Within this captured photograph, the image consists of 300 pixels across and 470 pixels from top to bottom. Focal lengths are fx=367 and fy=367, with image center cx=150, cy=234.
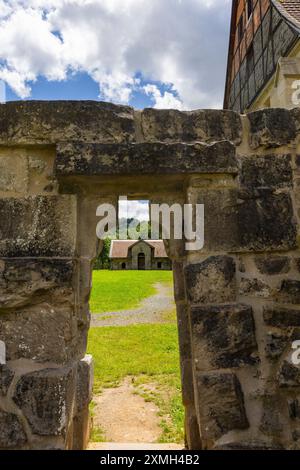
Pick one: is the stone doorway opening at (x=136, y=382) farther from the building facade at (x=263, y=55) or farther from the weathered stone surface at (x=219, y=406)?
the building facade at (x=263, y=55)

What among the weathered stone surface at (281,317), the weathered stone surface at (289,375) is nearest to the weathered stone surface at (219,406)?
the weathered stone surface at (289,375)

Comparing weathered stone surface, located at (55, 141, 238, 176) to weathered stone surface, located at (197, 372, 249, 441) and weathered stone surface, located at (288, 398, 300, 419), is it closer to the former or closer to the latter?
weathered stone surface, located at (197, 372, 249, 441)

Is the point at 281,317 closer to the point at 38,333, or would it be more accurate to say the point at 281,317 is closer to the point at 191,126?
the point at 191,126

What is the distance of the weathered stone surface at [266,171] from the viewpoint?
2.58m

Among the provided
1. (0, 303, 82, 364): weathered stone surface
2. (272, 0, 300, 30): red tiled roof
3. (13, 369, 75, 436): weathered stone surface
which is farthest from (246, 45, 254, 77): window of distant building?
(13, 369, 75, 436): weathered stone surface

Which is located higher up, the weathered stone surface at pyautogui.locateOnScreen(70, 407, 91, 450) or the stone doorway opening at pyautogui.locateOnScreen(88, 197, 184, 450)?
the weathered stone surface at pyautogui.locateOnScreen(70, 407, 91, 450)

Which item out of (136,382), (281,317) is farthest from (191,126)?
(136,382)

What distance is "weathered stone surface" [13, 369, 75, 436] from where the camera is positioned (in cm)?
224

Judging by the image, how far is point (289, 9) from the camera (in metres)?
13.9

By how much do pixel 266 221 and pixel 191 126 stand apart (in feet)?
2.79

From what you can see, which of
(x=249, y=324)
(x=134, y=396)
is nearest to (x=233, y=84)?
(x=134, y=396)

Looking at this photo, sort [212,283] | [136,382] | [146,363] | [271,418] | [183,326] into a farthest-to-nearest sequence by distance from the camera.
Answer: [146,363]
[136,382]
[183,326]
[212,283]
[271,418]

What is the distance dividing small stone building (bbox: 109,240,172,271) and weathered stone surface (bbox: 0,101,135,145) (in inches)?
2018

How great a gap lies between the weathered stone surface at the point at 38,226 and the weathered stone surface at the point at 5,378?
2.37 ft
